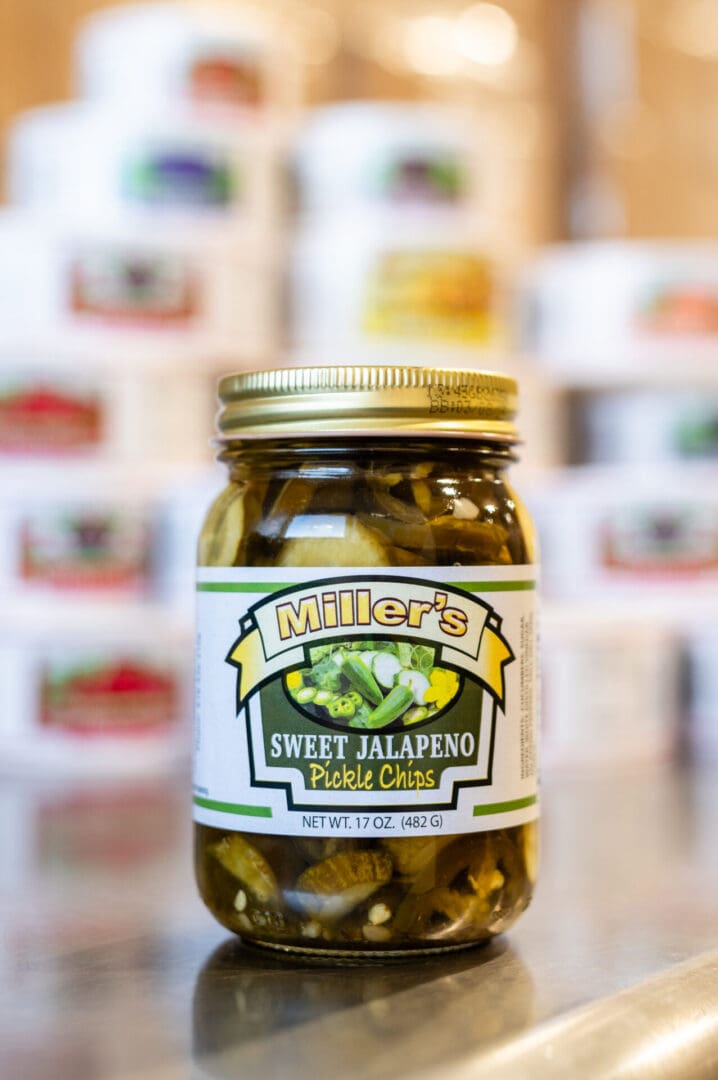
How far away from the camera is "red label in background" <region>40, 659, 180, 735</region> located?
122 cm

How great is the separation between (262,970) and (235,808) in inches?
2.8

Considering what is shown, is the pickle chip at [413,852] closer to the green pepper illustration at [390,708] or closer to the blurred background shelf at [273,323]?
the green pepper illustration at [390,708]

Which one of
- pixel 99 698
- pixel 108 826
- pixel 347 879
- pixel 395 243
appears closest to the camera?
pixel 347 879

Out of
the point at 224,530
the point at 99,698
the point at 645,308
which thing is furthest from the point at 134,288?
the point at 224,530

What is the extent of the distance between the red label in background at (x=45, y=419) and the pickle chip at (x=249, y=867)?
2.43 ft

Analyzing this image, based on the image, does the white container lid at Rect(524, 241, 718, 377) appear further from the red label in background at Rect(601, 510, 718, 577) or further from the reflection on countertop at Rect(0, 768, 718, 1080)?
the reflection on countertop at Rect(0, 768, 718, 1080)

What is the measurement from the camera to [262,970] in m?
0.61

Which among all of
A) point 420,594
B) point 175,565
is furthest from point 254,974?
point 175,565

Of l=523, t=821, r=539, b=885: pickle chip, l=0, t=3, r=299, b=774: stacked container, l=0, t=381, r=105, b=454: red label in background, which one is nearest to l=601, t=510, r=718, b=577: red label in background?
l=0, t=3, r=299, b=774: stacked container

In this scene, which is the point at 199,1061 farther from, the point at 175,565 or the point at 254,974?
the point at 175,565

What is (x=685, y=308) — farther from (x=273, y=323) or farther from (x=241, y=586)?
(x=241, y=586)

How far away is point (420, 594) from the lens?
23.0 inches

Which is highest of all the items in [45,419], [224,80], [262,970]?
[224,80]

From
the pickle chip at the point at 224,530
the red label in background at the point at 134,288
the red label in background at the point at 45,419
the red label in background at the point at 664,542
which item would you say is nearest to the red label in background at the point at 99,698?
the red label in background at the point at 45,419
